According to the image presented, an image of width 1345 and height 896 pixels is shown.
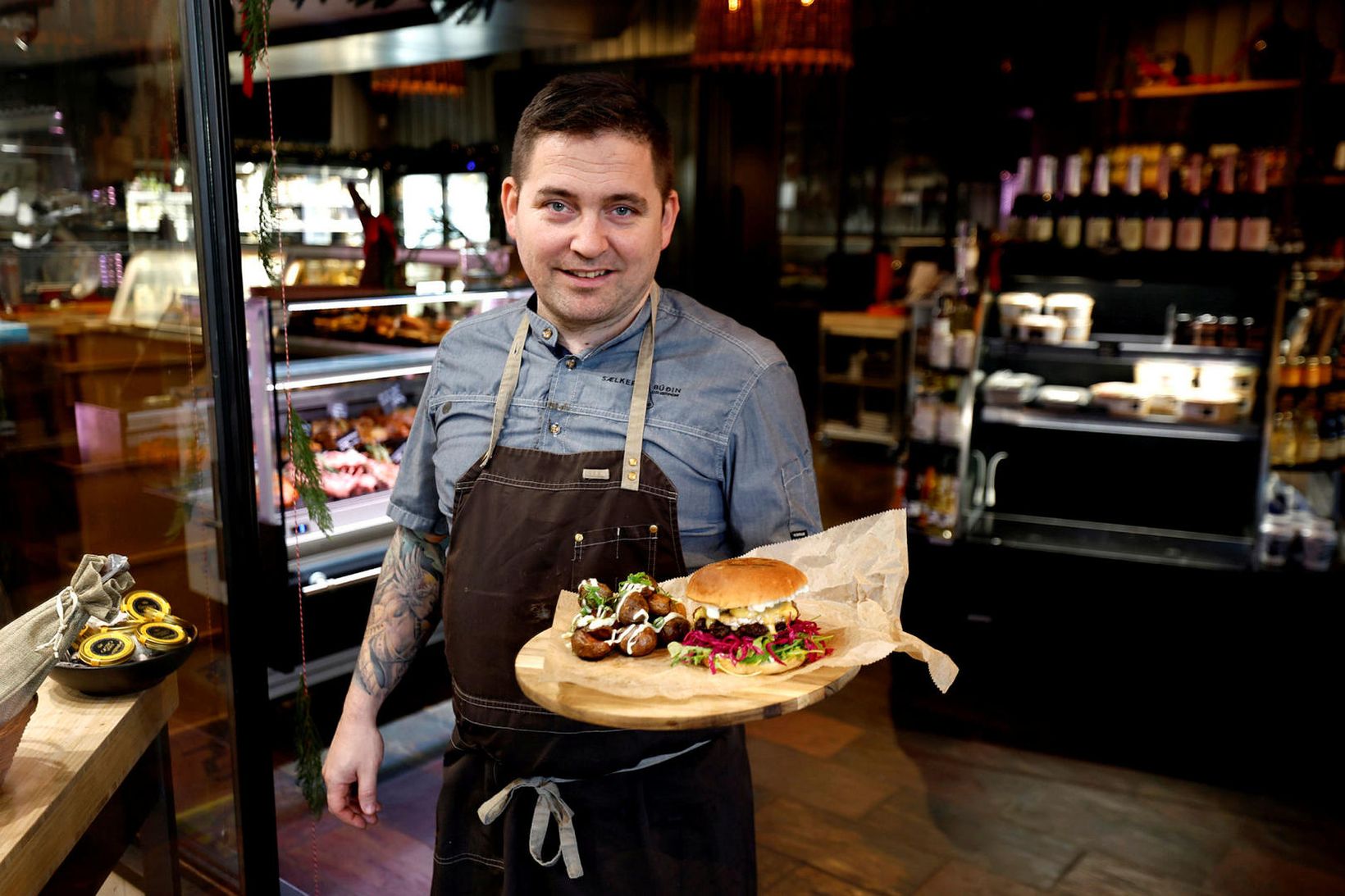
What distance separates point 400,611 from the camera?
1927mm

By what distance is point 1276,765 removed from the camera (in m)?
3.92

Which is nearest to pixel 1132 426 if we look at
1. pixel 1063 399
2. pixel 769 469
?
pixel 1063 399

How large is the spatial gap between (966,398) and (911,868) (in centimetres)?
202

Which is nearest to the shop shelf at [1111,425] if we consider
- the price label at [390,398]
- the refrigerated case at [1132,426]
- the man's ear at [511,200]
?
the refrigerated case at [1132,426]

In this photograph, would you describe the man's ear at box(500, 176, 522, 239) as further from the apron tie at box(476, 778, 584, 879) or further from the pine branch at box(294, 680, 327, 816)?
the pine branch at box(294, 680, 327, 816)

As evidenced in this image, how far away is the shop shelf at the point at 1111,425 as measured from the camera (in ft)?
14.3

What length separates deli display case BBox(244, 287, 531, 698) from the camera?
11.6 ft

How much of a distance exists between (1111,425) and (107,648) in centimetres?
392

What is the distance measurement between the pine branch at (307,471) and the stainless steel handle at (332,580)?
1.16 metres

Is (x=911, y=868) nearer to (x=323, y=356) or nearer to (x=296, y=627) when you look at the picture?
(x=296, y=627)

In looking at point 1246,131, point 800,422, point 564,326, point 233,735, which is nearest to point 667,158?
point 564,326

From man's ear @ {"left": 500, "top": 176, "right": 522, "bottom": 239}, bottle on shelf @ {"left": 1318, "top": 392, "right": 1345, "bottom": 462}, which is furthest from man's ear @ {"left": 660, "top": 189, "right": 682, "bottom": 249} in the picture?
bottle on shelf @ {"left": 1318, "top": 392, "right": 1345, "bottom": 462}

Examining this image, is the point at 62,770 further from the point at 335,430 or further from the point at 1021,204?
the point at 1021,204

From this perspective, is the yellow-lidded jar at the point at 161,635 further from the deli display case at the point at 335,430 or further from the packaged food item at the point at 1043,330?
the packaged food item at the point at 1043,330
